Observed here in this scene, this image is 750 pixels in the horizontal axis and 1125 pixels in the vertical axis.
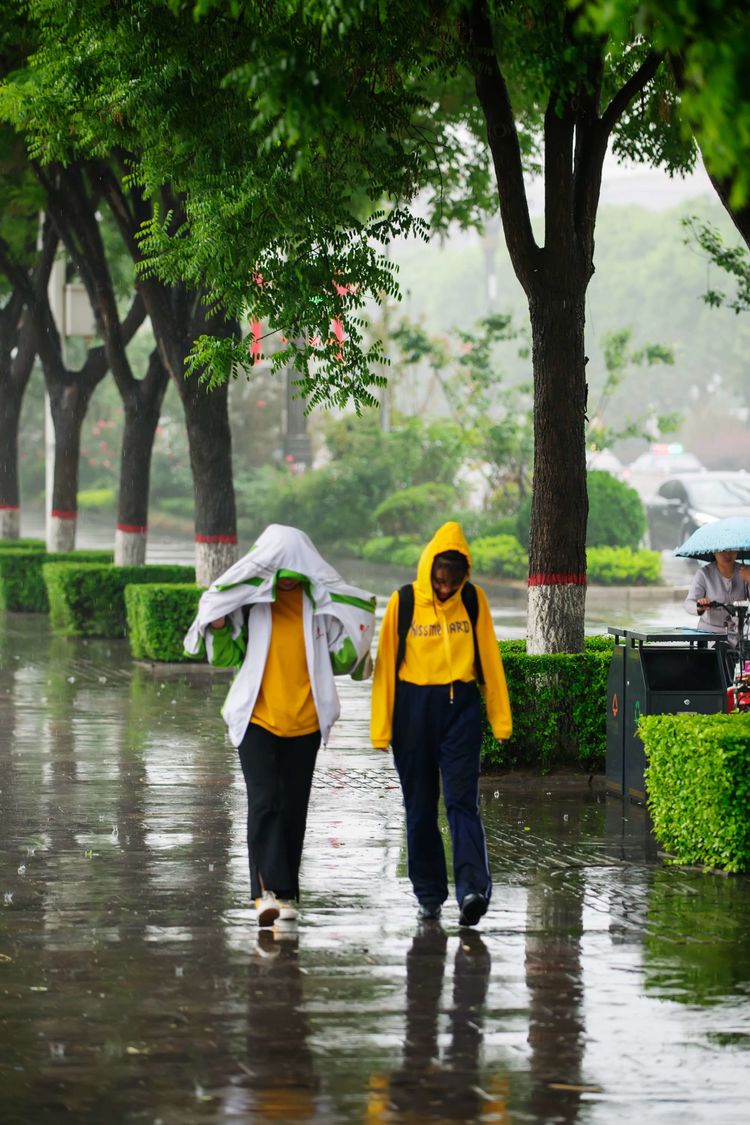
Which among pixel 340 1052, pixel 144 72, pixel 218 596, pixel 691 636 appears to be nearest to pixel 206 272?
pixel 144 72

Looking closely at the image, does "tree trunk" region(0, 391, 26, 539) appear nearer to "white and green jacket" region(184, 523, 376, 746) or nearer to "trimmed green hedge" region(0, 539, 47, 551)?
"trimmed green hedge" region(0, 539, 47, 551)

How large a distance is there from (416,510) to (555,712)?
29035 mm

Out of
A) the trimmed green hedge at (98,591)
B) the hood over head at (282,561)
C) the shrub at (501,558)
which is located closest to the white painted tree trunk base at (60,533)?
the trimmed green hedge at (98,591)

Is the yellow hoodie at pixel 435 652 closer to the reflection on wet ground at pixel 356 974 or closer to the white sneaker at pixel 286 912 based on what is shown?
the white sneaker at pixel 286 912

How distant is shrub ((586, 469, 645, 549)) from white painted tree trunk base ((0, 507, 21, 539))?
33.3ft

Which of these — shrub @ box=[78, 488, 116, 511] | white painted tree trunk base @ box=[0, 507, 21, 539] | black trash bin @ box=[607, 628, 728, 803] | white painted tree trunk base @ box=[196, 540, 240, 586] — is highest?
shrub @ box=[78, 488, 116, 511]

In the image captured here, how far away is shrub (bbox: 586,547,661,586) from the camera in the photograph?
31.6 metres

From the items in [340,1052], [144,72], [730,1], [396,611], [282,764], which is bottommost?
[340,1052]

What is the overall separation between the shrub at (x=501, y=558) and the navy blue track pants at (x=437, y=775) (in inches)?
975

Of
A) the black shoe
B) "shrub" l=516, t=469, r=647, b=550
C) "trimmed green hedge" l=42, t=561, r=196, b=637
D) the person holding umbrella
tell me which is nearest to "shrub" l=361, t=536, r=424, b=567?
"shrub" l=516, t=469, r=647, b=550

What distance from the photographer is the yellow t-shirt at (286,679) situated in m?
7.93

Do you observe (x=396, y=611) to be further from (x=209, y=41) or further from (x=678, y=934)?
(x=209, y=41)

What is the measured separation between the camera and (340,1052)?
6.08 meters

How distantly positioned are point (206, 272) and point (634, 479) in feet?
162
